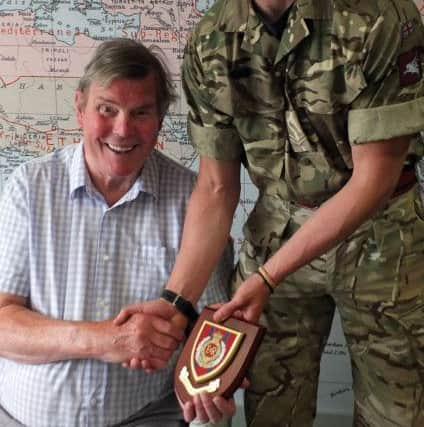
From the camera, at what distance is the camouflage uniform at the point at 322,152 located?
3.92 feet

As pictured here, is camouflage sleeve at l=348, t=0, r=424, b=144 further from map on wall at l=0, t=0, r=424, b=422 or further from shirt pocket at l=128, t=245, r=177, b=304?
map on wall at l=0, t=0, r=424, b=422

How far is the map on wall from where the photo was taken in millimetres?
2014

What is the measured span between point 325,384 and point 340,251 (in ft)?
3.09

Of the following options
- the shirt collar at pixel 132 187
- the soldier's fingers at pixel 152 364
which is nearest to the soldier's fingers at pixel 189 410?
the soldier's fingers at pixel 152 364

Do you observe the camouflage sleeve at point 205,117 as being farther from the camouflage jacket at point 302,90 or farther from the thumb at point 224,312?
the thumb at point 224,312

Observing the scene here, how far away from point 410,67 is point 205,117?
1.38 feet

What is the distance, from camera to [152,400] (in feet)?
4.92

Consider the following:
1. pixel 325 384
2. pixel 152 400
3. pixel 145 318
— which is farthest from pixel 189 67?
pixel 325 384

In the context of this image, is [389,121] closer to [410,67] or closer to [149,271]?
[410,67]

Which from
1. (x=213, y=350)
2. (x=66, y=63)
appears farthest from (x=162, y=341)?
(x=66, y=63)

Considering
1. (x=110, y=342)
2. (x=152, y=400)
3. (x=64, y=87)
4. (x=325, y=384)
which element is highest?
(x=64, y=87)

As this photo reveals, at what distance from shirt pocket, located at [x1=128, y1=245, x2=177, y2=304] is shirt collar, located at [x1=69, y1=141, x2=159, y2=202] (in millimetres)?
121

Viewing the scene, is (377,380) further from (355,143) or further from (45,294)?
(45,294)

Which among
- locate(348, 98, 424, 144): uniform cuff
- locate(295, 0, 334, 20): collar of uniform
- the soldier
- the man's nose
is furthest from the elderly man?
locate(348, 98, 424, 144): uniform cuff
